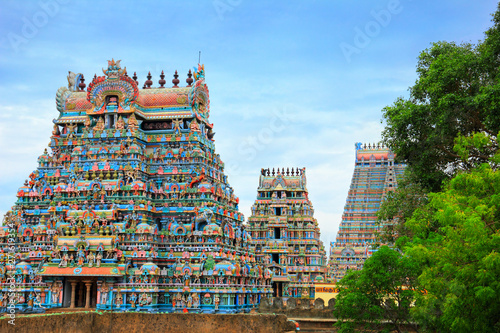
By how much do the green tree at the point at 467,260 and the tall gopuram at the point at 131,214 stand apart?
21.5 metres

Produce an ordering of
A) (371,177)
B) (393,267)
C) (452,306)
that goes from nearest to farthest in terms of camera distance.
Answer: (452,306), (393,267), (371,177)

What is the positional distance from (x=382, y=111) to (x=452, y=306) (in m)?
18.6

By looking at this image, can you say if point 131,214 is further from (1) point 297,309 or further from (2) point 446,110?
(2) point 446,110

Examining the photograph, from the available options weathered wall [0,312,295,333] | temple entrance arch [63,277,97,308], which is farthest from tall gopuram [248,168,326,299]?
weathered wall [0,312,295,333]

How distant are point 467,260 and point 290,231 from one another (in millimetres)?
53175

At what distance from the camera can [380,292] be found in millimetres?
26719

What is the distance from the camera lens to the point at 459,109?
96.9 ft

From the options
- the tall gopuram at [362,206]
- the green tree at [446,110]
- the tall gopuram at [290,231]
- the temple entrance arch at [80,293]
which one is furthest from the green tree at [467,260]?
the tall gopuram at [362,206]

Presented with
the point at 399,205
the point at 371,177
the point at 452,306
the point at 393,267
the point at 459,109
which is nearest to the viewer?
the point at 452,306

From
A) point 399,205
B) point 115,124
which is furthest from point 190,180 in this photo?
point 399,205

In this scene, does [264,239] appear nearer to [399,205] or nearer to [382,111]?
[399,205]

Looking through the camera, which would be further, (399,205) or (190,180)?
(190,180)

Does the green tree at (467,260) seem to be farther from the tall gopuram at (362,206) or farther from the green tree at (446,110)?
the tall gopuram at (362,206)

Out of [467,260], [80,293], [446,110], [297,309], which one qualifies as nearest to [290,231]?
[297,309]
